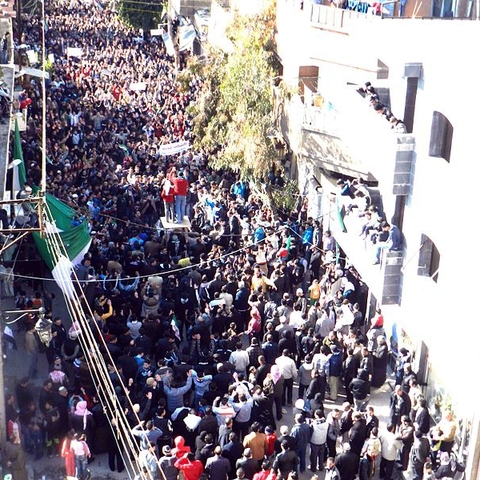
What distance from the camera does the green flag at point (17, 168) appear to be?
80.0 ft

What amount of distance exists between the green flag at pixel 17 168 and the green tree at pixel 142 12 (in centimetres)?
2866

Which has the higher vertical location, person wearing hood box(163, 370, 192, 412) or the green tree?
the green tree

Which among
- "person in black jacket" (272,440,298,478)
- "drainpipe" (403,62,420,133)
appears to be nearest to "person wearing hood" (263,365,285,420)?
"person in black jacket" (272,440,298,478)

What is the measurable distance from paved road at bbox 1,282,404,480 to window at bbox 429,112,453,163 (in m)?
4.69

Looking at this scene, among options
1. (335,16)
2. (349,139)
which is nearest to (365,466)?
(349,139)

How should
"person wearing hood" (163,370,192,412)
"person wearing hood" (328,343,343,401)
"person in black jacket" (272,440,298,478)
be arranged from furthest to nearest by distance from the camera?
"person wearing hood" (328,343,343,401) < "person wearing hood" (163,370,192,412) < "person in black jacket" (272,440,298,478)

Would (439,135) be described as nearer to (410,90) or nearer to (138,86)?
(410,90)

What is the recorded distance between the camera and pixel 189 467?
13836 mm

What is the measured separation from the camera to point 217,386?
16.2m

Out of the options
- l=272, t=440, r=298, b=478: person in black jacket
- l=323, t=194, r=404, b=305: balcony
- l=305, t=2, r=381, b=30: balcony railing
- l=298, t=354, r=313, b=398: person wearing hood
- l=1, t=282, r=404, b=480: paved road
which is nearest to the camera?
l=272, t=440, r=298, b=478: person in black jacket

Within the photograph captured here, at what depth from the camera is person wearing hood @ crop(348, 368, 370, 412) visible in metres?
16.6

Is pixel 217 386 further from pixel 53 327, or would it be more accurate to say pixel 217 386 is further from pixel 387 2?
pixel 387 2

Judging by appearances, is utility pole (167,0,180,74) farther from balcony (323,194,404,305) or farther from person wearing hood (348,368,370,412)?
person wearing hood (348,368,370,412)

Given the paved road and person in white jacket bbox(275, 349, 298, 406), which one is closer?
the paved road
